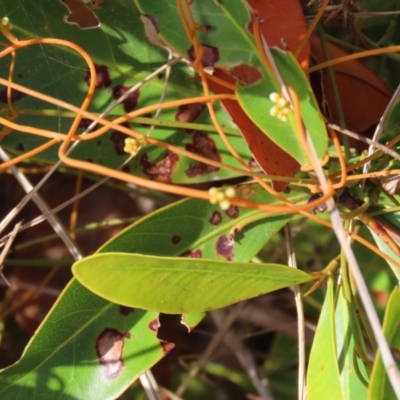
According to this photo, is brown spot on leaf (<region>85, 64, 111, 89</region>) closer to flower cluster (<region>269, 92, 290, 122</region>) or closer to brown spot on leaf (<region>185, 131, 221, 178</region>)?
brown spot on leaf (<region>185, 131, 221, 178</region>)

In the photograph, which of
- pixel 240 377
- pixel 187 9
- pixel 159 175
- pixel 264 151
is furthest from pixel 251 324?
pixel 187 9

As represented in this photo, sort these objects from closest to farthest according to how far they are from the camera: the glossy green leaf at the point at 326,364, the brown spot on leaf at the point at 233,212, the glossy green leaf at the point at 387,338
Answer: the glossy green leaf at the point at 387,338
the glossy green leaf at the point at 326,364
the brown spot on leaf at the point at 233,212

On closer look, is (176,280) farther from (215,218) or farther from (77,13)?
(77,13)

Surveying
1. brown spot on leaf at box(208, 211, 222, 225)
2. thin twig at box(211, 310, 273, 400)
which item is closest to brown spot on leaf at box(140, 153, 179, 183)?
brown spot on leaf at box(208, 211, 222, 225)

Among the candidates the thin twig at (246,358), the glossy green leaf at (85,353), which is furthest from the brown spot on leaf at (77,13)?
the thin twig at (246,358)

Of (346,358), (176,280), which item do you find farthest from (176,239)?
(346,358)

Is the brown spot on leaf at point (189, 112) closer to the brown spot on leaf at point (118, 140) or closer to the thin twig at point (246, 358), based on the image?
the brown spot on leaf at point (118, 140)
